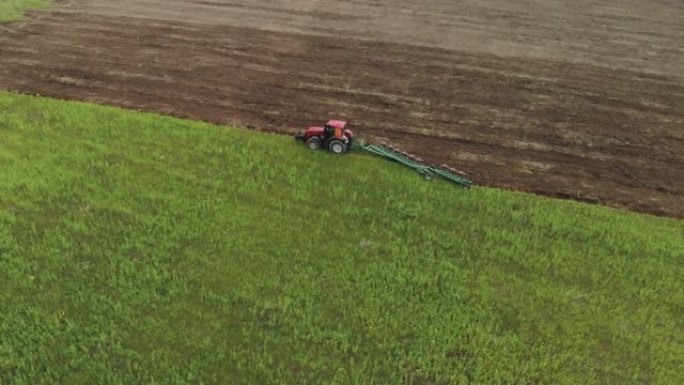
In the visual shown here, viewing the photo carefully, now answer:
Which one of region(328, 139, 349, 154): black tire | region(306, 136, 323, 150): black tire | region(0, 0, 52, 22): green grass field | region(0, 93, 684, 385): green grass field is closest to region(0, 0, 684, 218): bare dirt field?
region(0, 0, 52, 22): green grass field

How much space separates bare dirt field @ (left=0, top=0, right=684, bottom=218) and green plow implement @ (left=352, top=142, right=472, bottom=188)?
770 mm

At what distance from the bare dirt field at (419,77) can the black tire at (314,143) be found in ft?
5.06

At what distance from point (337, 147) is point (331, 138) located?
11.6 inches

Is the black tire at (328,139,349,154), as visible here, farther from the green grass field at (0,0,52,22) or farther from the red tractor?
the green grass field at (0,0,52,22)

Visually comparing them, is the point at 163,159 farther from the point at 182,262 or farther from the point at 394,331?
the point at 394,331

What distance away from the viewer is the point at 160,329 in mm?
9781

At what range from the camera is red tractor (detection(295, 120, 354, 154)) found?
49.5 ft

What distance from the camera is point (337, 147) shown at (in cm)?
1524

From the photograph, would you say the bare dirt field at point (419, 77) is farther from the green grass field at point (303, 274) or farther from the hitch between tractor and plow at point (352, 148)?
the green grass field at point (303, 274)

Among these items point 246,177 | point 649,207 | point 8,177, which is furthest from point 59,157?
point 649,207

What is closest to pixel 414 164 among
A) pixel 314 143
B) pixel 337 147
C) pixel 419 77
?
pixel 337 147

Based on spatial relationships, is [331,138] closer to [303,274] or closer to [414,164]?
A: [414,164]

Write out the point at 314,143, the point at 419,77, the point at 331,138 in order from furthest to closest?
the point at 419,77 → the point at 314,143 → the point at 331,138

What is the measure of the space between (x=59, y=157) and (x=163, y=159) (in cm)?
256
